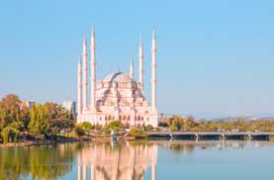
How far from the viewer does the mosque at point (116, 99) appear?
77.7 m

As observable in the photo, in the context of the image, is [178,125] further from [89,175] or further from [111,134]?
[89,175]

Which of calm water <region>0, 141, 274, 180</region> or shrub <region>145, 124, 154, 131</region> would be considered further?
shrub <region>145, 124, 154, 131</region>

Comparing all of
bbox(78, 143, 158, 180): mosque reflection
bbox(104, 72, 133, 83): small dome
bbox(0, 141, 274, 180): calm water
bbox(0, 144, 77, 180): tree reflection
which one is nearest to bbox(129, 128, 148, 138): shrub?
bbox(104, 72, 133, 83): small dome

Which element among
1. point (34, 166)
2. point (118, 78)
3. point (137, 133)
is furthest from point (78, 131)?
point (34, 166)

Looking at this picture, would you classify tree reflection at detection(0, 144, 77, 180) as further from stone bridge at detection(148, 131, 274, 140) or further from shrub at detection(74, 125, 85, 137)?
stone bridge at detection(148, 131, 274, 140)

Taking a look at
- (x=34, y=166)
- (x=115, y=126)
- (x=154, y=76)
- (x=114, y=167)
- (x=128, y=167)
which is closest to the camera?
(x=34, y=166)

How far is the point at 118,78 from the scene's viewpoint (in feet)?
284

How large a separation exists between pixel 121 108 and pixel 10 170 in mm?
59070

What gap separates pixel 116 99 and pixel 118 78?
3.86 meters

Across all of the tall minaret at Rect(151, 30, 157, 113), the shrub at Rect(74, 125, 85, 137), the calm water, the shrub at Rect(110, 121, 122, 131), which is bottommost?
the calm water

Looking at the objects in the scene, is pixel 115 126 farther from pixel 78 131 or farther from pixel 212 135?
pixel 78 131

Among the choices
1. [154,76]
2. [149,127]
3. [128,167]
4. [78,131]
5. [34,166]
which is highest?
[154,76]

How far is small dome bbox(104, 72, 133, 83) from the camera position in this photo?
282 ft

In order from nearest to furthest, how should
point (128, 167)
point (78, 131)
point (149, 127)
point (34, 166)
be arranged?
point (34, 166) → point (128, 167) → point (78, 131) → point (149, 127)
